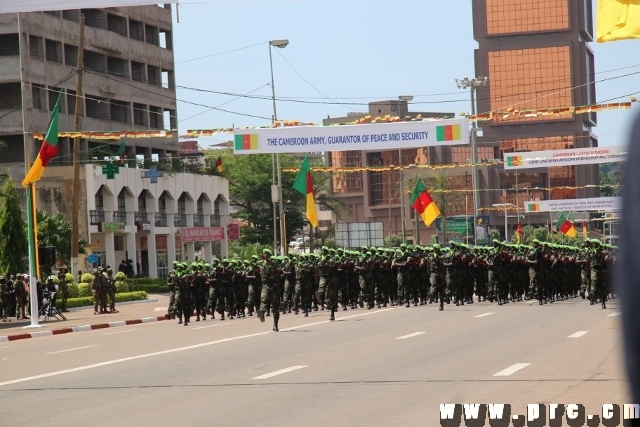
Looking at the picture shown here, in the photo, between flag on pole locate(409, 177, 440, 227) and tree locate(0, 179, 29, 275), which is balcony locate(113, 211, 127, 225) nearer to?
flag on pole locate(409, 177, 440, 227)

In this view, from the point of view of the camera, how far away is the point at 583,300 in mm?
35719

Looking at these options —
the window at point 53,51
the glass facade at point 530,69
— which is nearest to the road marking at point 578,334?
the window at point 53,51

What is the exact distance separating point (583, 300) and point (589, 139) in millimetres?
131133

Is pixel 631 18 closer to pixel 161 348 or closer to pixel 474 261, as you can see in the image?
pixel 161 348

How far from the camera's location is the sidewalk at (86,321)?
100ft

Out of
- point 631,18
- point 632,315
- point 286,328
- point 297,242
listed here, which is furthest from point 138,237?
point 297,242

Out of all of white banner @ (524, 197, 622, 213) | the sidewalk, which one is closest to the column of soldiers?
the sidewalk

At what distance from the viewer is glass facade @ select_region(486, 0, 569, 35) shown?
6275 inches

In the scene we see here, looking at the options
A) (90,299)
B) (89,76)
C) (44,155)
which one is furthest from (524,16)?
(44,155)

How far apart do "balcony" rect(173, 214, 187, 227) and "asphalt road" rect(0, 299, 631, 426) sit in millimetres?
44661

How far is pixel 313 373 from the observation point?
14672mm

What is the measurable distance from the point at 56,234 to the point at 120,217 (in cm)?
1334

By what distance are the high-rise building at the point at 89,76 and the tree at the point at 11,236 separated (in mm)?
13426

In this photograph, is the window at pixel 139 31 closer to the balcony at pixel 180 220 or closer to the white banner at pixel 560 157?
the balcony at pixel 180 220
